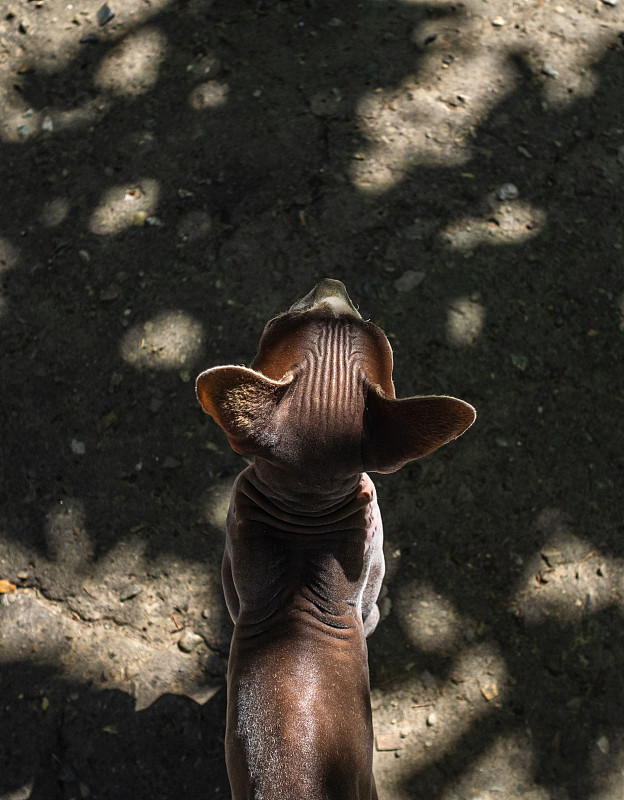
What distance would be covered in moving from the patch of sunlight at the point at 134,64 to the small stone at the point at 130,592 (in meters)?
3.09

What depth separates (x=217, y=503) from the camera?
12.5ft

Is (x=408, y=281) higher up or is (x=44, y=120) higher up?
(x=44, y=120)

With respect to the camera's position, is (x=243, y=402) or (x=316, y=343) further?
(x=316, y=343)

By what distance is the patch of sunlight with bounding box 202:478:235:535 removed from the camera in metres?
3.80

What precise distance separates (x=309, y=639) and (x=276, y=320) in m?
1.12

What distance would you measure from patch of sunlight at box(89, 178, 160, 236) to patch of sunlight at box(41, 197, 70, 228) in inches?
7.1

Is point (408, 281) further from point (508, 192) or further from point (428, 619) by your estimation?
point (428, 619)

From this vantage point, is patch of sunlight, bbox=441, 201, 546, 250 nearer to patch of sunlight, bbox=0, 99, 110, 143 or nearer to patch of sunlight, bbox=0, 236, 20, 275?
patch of sunlight, bbox=0, 99, 110, 143

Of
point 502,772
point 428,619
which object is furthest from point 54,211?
point 502,772

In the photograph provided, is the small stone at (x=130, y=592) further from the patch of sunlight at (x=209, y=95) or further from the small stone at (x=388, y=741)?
the patch of sunlight at (x=209, y=95)

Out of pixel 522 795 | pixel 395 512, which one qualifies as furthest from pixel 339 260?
pixel 522 795

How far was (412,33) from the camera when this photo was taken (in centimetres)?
487

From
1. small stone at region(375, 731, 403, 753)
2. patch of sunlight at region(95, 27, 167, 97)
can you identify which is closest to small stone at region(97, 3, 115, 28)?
patch of sunlight at region(95, 27, 167, 97)

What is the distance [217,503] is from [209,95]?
8.70 feet
